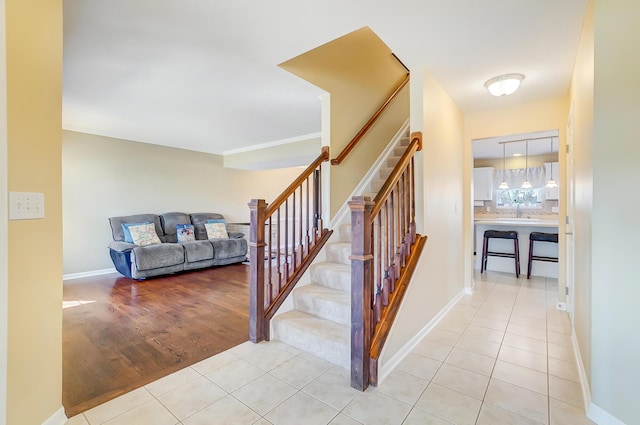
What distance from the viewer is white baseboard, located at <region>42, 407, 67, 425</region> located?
1.44 m

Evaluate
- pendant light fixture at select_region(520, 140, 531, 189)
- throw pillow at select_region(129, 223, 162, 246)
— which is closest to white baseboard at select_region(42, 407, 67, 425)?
throw pillow at select_region(129, 223, 162, 246)

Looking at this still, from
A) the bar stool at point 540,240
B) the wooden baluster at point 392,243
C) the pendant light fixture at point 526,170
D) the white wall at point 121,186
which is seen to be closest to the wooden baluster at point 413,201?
the wooden baluster at point 392,243

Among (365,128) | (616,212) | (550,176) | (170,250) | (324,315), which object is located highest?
(365,128)

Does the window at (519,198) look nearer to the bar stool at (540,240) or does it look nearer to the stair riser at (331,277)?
the bar stool at (540,240)

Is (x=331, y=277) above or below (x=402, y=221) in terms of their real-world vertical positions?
below

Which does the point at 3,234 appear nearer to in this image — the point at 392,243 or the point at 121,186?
the point at 392,243

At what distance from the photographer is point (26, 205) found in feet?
4.33

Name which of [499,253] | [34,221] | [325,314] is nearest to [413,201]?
[325,314]

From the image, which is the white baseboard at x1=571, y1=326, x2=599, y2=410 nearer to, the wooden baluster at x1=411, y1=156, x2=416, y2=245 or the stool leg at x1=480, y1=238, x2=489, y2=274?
Result: the wooden baluster at x1=411, y1=156, x2=416, y2=245

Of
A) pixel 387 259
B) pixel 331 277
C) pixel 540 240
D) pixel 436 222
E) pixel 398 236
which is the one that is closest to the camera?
pixel 387 259

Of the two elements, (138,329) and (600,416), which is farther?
(138,329)

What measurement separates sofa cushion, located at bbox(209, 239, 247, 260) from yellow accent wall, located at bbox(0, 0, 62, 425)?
13.2ft

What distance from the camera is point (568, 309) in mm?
3211

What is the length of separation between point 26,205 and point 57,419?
109 cm
